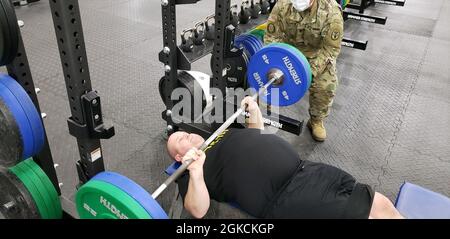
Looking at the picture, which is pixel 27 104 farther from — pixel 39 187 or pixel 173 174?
pixel 173 174

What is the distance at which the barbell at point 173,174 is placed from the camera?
1.22m

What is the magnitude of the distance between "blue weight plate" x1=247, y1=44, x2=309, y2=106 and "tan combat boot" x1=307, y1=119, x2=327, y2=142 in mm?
489

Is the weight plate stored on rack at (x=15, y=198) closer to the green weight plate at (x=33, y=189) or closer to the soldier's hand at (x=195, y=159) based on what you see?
the green weight plate at (x=33, y=189)

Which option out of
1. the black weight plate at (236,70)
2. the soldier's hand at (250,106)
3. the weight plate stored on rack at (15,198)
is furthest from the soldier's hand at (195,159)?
the black weight plate at (236,70)

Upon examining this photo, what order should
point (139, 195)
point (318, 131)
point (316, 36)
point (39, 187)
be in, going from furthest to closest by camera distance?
1. point (318, 131)
2. point (316, 36)
3. point (39, 187)
4. point (139, 195)

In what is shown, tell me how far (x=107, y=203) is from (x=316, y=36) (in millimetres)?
1917

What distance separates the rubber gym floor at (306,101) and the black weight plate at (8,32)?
2.60ft

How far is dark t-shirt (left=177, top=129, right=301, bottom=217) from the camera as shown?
163 cm

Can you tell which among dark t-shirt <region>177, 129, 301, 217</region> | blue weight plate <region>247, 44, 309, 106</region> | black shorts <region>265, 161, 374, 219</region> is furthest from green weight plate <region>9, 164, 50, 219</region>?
blue weight plate <region>247, 44, 309, 106</region>

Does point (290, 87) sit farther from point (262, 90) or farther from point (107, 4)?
point (107, 4)

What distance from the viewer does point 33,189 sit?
158 cm

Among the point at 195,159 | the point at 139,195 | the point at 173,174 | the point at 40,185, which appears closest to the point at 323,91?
the point at 195,159

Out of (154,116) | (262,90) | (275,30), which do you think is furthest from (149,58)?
(262,90)

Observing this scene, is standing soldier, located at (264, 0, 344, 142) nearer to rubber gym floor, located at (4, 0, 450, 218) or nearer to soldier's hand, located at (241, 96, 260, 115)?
rubber gym floor, located at (4, 0, 450, 218)
